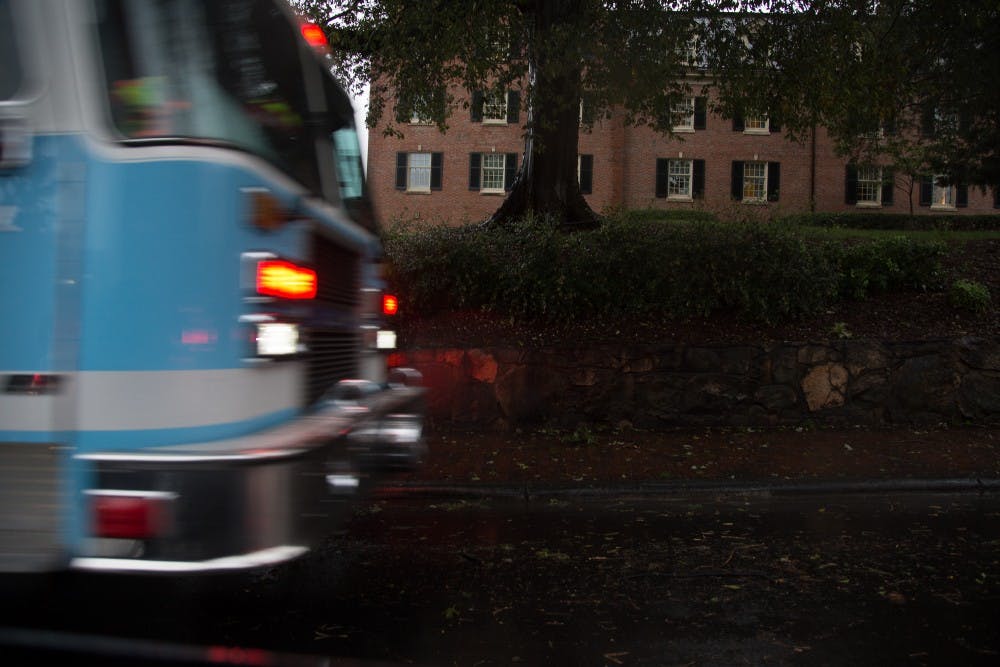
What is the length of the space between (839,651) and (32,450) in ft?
11.7

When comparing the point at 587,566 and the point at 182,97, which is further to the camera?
the point at 587,566

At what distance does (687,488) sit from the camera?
22.9ft

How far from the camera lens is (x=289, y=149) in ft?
11.1

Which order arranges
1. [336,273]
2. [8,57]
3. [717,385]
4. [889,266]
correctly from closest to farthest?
[8,57] < [336,273] < [717,385] < [889,266]

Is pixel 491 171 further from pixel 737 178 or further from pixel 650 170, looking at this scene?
pixel 737 178

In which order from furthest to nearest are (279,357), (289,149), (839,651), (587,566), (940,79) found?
1. (940,79)
2. (587,566)
3. (839,651)
4. (289,149)
5. (279,357)

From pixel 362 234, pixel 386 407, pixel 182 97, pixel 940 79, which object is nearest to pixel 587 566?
pixel 386 407

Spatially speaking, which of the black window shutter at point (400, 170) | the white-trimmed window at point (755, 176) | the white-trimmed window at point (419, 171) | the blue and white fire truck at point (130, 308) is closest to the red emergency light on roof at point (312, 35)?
the blue and white fire truck at point (130, 308)

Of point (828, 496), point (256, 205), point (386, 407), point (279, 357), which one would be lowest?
point (828, 496)

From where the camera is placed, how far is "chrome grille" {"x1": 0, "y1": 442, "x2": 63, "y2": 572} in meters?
2.55

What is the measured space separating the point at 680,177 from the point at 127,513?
3508 centimetres

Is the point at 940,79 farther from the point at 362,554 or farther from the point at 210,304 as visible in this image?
the point at 210,304

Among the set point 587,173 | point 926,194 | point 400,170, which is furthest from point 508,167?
point 926,194

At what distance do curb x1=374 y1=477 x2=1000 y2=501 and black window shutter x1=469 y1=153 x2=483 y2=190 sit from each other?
2853 cm
